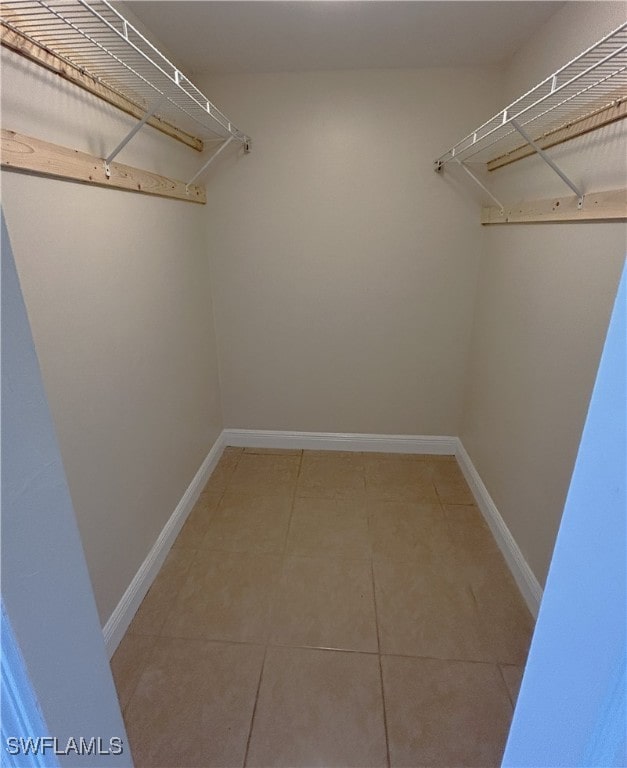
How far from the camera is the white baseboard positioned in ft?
4.73

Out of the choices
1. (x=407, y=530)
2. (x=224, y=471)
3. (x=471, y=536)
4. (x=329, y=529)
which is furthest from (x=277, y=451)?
(x=471, y=536)

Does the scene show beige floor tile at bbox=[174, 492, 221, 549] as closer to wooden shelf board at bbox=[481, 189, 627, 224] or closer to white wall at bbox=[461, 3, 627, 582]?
white wall at bbox=[461, 3, 627, 582]

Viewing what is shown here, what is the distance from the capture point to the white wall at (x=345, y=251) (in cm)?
206

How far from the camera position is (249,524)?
6.75ft

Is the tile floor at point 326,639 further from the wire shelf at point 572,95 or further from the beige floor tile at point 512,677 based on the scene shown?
the wire shelf at point 572,95

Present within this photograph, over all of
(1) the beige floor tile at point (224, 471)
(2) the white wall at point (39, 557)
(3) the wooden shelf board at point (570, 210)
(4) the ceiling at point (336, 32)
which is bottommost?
(1) the beige floor tile at point (224, 471)

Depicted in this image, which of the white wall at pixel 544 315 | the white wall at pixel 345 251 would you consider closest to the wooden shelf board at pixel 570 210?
the white wall at pixel 544 315

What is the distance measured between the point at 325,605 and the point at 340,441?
1.21m

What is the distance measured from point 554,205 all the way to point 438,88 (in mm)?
1021

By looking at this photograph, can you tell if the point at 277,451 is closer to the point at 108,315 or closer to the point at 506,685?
the point at 108,315

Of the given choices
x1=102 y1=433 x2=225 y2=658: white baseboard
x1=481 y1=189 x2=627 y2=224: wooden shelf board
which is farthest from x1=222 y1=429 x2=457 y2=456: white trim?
x1=481 y1=189 x2=627 y2=224: wooden shelf board

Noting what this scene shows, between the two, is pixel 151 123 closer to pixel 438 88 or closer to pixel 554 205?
pixel 438 88

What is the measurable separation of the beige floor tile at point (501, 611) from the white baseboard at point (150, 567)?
A: 1332 mm

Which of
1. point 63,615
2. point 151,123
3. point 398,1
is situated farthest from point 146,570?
point 398,1
